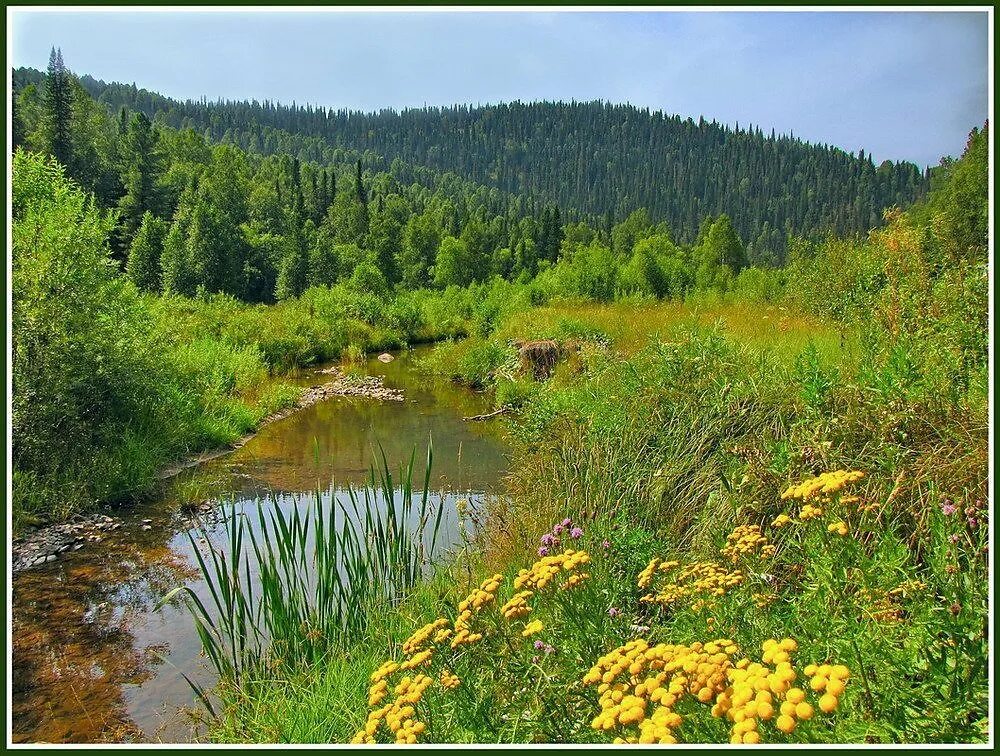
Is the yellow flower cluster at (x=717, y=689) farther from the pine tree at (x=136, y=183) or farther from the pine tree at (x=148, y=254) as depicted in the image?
the pine tree at (x=136, y=183)

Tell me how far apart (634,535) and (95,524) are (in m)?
8.15

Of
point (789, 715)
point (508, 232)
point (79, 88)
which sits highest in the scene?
point (79, 88)

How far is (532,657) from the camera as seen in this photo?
312cm

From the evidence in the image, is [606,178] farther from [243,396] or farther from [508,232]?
[243,396]

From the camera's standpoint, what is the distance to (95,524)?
9.45m

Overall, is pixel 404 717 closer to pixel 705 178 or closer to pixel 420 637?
pixel 420 637

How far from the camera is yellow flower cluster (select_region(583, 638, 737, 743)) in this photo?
1.94 metres

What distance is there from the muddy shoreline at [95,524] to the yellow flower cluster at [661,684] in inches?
293

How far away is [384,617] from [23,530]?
651 centimetres

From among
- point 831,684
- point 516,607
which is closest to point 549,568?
point 516,607

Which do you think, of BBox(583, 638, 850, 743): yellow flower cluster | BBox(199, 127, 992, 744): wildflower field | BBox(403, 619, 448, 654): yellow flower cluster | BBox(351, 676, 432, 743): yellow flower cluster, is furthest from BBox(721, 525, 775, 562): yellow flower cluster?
BBox(351, 676, 432, 743): yellow flower cluster

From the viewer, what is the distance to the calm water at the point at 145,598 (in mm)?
5363

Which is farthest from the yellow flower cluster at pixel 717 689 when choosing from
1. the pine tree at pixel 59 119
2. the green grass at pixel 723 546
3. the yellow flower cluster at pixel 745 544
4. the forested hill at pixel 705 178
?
the forested hill at pixel 705 178

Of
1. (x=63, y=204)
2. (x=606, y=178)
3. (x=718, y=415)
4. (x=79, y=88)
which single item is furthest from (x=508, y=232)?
(x=606, y=178)
